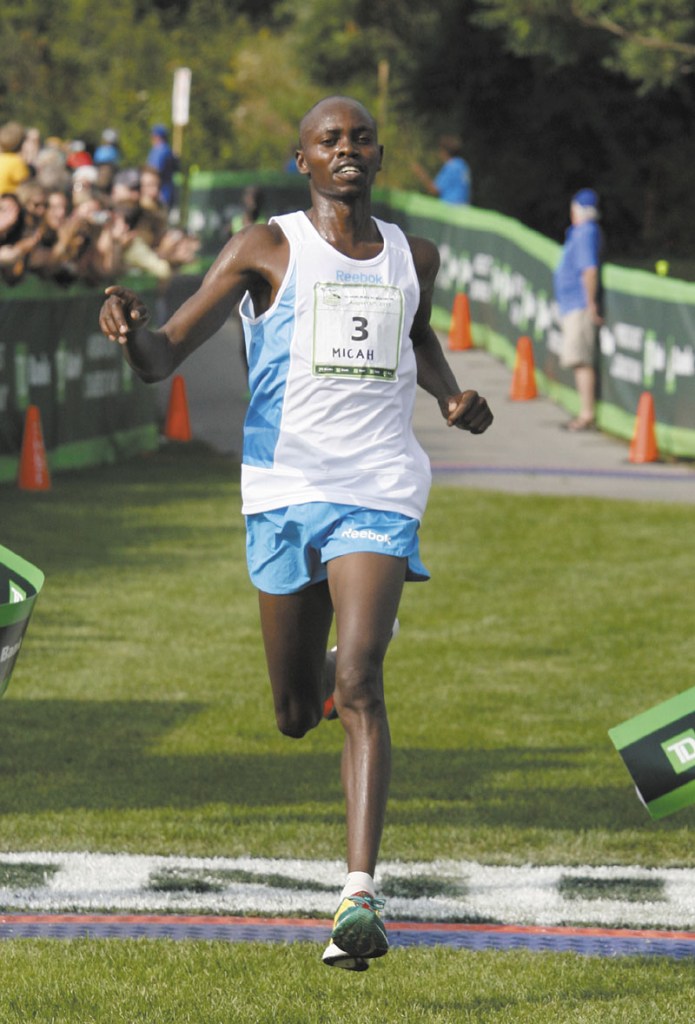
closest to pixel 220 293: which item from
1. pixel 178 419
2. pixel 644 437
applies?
pixel 644 437

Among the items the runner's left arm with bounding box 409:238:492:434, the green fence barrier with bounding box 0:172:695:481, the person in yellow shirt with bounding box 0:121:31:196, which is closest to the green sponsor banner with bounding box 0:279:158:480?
the green fence barrier with bounding box 0:172:695:481

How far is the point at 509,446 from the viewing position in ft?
62.1

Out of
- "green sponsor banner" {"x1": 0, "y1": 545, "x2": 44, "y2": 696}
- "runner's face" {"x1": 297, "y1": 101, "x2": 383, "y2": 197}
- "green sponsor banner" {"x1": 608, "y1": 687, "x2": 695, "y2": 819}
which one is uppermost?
"runner's face" {"x1": 297, "y1": 101, "x2": 383, "y2": 197}

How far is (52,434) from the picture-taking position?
1617 cm

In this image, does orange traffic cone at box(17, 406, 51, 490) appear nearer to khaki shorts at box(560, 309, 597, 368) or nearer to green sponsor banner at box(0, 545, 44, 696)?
khaki shorts at box(560, 309, 597, 368)

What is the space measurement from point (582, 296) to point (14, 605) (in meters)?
14.3

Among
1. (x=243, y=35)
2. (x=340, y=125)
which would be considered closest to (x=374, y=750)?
(x=340, y=125)

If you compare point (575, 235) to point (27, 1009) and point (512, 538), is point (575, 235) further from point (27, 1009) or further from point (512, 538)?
Answer: point (27, 1009)

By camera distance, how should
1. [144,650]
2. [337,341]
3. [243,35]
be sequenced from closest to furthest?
[337,341] < [144,650] < [243,35]

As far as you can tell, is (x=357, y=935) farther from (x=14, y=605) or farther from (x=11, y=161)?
(x=11, y=161)

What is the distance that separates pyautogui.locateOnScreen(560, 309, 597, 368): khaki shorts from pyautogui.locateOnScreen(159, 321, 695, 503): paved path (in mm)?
719

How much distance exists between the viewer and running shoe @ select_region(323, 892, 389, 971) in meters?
4.94

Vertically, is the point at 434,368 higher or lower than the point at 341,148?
lower

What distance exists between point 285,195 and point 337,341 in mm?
30567
